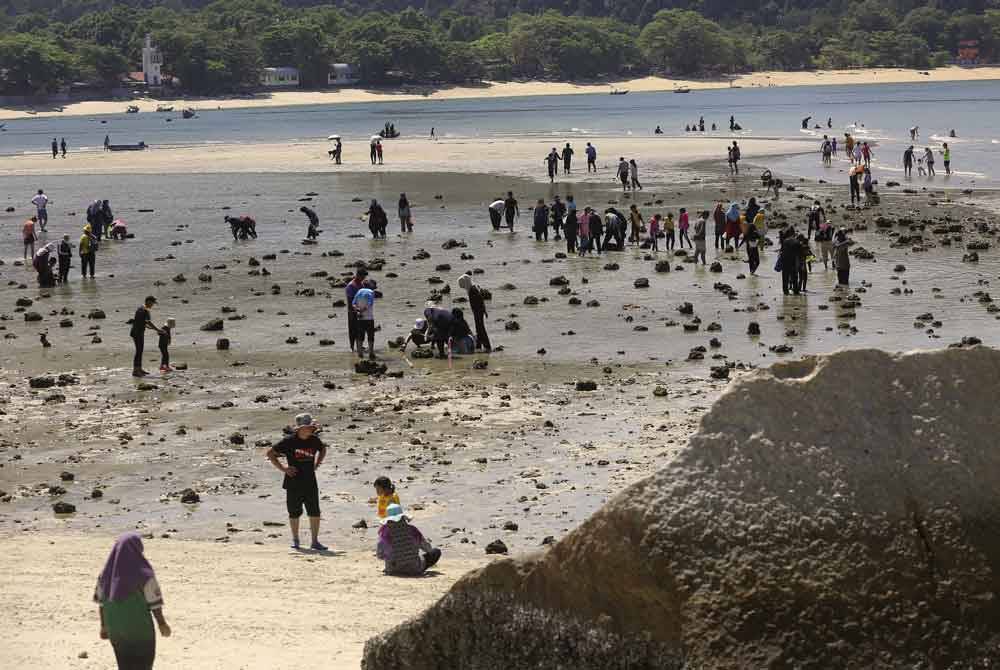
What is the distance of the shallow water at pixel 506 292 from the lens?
2880 centimetres

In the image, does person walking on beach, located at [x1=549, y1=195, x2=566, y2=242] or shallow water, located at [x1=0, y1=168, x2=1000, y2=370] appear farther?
person walking on beach, located at [x1=549, y1=195, x2=566, y2=242]

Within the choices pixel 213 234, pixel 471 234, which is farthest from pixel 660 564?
pixel 213 234

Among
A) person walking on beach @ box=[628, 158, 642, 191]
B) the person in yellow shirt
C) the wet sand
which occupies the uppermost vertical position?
person walking on beach @ box=[628, 158, 642, 191]

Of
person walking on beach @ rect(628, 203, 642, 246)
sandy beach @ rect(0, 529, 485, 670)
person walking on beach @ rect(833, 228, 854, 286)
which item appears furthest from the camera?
person walking on beach @ rect(628, 203, 642, 246)

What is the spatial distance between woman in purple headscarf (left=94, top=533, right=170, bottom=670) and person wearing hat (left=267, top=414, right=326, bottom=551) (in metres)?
6.22

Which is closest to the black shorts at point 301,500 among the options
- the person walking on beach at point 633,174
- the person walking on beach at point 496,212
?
the person walking on beach at point 496,212

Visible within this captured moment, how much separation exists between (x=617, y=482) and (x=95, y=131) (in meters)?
154

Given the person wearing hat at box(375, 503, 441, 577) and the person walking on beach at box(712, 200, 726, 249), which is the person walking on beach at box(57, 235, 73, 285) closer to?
the person walking on beach at box(712, 200, 726, 249)

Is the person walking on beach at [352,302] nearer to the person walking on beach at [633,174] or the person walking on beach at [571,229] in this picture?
the person walking on beach at [571,229]

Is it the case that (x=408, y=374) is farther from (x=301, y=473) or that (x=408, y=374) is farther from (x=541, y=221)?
(x=541, y=221)

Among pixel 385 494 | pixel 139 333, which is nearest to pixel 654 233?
pixel 139 333

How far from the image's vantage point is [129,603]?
31.7 ft

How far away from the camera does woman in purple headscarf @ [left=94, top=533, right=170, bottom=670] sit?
9.56m

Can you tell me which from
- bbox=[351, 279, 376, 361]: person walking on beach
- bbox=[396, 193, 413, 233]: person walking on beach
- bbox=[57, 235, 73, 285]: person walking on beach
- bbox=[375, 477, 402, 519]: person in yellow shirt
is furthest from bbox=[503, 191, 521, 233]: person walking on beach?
bbox=[375, 477, 402, 519]: person in yellow shirt
